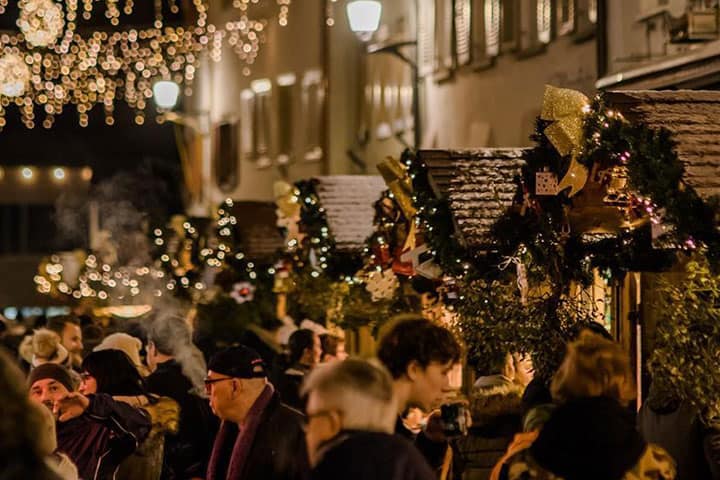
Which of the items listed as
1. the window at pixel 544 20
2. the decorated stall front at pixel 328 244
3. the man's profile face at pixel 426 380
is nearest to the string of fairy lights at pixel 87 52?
the decorated stall front at pixel 328 244

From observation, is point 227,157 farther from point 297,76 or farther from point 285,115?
point 297,76

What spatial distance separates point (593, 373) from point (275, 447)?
184cm

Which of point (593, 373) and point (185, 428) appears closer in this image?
point (593, 373)

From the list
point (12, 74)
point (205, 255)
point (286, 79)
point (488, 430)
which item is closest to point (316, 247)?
point (12, 74)

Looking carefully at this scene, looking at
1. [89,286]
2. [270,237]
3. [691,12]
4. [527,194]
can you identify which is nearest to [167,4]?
[89,286]

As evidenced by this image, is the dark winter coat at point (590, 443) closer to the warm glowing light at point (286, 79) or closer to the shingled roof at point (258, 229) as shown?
the shingled roof at point (258, 229)

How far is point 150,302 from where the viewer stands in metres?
26.8

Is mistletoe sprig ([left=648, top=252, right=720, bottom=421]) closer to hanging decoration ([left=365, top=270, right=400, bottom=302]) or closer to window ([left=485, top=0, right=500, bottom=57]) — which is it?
hanging decoration ([left=365, top=270, right=400, bottom=302])

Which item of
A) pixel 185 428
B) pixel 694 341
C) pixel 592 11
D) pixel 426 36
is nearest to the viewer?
pixel 694 341

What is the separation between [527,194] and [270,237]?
11795 millimetres

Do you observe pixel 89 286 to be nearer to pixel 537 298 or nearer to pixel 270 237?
pixel 270 237

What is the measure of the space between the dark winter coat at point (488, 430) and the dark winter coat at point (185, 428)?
59.5 inches

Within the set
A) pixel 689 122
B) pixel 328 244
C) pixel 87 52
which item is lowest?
pixel 328 244

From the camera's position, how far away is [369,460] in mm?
5777
